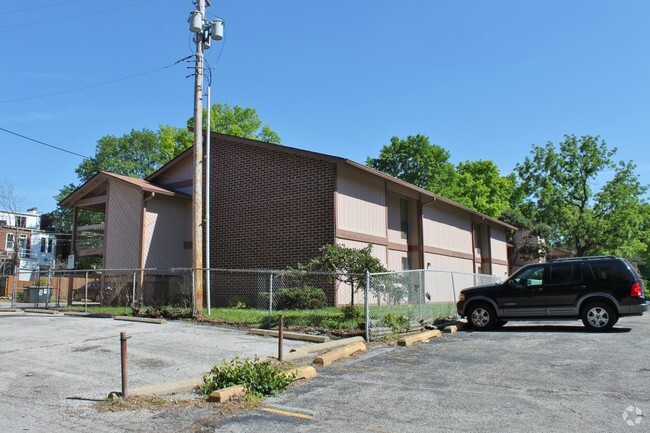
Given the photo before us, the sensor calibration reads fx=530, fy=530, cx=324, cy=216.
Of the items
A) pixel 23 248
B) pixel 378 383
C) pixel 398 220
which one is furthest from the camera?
pixel 23 248

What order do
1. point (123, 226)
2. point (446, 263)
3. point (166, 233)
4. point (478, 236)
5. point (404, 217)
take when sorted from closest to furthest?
point (123, 226)
point (166, 233)
point (404, 217)
point (446, 263)
point (478, 236)

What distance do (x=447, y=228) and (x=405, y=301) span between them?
14.5 metres

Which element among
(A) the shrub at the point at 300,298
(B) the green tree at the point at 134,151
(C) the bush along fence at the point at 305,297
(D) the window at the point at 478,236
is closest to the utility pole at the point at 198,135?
(C) the bush along fence at the point at 305,297

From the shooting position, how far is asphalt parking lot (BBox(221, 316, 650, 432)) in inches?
217

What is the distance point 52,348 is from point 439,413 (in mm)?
7944

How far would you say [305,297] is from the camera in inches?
618

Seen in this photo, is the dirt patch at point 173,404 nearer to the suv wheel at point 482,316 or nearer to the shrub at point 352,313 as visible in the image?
the shrub at point 352,313

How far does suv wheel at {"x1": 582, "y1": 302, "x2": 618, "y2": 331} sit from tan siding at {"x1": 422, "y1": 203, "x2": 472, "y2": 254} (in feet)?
37.5

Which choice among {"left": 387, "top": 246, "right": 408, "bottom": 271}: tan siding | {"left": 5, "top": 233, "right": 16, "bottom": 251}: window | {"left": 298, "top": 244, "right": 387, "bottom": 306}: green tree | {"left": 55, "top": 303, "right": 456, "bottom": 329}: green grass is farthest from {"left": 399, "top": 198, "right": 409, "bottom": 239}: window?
{"left": 5, "top": 233, "right": 16, "bottom": 251}: window

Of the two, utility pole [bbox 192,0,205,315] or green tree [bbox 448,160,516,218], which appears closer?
utility pole [bbox 192,0,205,315]

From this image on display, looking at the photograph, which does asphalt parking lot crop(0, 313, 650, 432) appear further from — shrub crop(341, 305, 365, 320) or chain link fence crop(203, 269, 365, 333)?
shrub crop(341, 305, 365, 320)

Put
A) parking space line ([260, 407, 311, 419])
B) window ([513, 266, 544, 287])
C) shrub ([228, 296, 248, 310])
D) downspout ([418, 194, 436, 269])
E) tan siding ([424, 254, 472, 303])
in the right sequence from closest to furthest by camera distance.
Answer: parking space line ([260, 407, 311, 419]) < window ([513, 266, 544, 287]) < tan siding ([424, 254, 472, 303]) < shrub ([228, 296, 248, 310]) < downspout ([418, 194, 436, 269])

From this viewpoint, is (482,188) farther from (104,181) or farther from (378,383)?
(378,383)

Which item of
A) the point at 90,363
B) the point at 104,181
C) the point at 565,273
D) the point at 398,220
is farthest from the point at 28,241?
the point at 565,273
